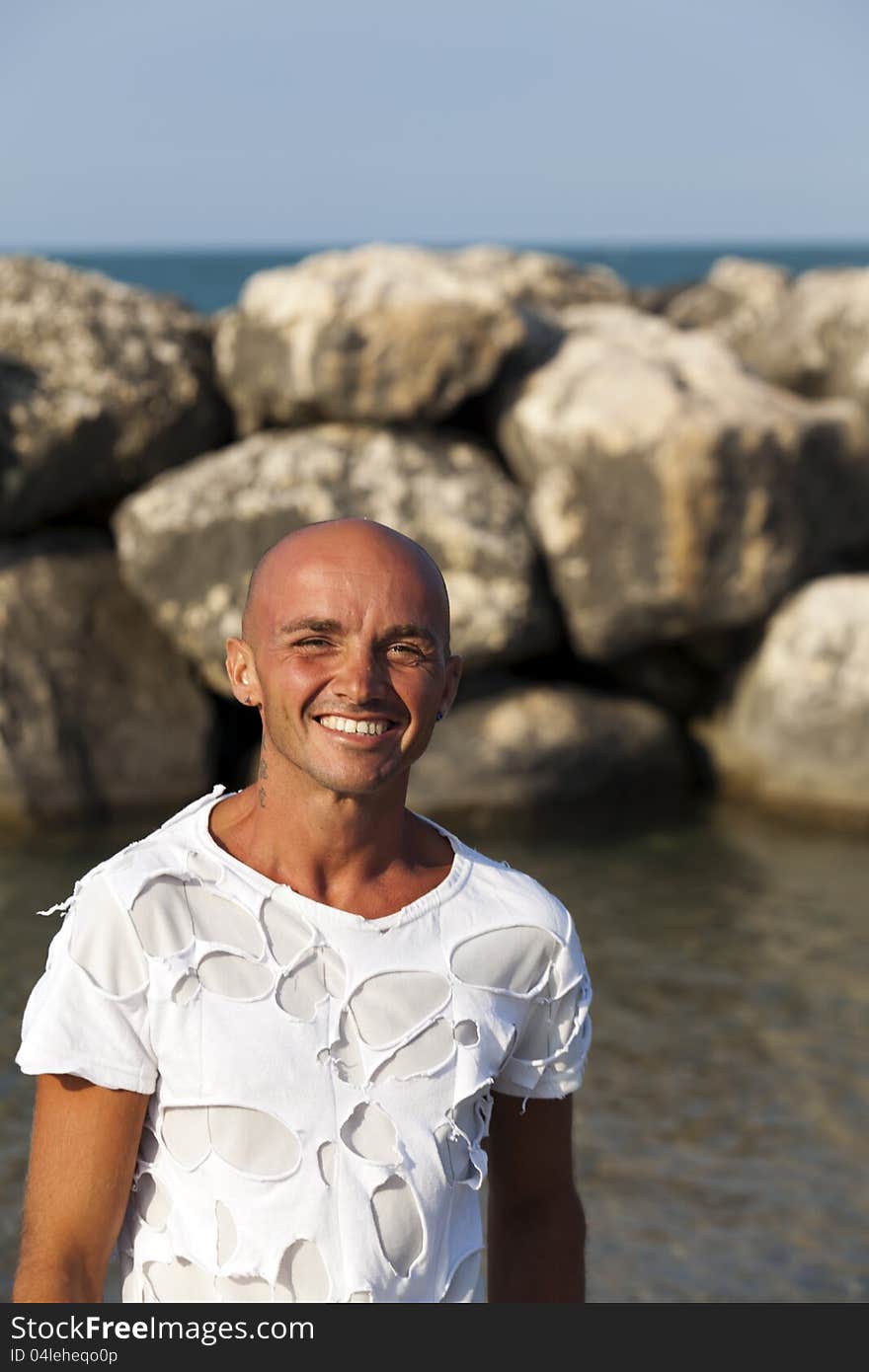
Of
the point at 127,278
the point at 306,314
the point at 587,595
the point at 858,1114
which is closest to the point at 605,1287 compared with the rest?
the point at 858,1114

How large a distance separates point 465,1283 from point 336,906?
0.43 m

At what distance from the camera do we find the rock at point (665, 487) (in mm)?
9555

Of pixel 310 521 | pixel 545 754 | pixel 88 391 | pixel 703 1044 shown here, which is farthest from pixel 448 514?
pixel 703 1044

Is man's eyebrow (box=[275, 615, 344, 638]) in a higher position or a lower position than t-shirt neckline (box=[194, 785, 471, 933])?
higher

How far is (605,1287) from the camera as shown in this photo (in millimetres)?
5094

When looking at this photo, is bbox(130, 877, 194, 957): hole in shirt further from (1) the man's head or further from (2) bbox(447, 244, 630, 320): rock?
(2) bbox(447, 244, 630, 320): rock

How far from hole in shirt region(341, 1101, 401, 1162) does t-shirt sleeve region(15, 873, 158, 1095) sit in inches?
8.5

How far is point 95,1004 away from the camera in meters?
1.83

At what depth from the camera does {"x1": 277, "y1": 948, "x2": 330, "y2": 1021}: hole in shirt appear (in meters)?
1.90

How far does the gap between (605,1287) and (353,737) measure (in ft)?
11.7

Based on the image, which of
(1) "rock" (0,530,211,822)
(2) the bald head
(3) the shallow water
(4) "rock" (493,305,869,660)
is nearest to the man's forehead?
(2) the bald head

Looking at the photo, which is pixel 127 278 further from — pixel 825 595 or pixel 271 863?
pixel 271 863

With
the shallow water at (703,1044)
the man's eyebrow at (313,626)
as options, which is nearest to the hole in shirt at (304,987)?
the man's eyebrow at (313,626)

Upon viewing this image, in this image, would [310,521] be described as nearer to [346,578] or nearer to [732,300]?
[732,300]
